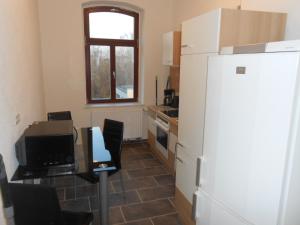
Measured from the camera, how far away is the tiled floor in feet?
8.87

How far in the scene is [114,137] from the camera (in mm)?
3119

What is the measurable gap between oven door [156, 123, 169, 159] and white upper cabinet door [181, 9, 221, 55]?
1713mm

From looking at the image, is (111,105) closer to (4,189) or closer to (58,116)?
(58,116)

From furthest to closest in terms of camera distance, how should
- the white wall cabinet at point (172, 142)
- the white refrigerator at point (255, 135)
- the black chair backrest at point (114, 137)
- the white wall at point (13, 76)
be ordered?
the white wall cabinet at point (172, 142) < the black chair backrest at point (114, 137) < the white wall at point (13, 76) < the white refrigerator at point (255, 135)

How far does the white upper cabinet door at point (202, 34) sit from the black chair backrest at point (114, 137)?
1275 millimetres

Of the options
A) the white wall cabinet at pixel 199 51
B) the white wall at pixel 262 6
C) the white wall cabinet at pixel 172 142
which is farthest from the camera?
the white wall cabinet at pixel 172 142

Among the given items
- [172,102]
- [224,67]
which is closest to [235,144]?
[224,67]

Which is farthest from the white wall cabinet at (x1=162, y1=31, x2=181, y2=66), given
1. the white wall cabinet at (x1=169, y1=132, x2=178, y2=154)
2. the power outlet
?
the power outlet

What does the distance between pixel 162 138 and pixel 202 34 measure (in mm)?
2280

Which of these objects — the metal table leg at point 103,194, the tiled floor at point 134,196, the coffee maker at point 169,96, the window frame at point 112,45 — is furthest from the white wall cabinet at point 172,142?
the window frame at point 112,45

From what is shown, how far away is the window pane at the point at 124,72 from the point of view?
4723 mm

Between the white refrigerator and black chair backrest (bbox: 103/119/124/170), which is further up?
the white refrigerator

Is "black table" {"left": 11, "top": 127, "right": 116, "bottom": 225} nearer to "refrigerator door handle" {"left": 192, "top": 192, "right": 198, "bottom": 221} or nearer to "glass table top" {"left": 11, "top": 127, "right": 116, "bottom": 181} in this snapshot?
"glass table top" {"left": 11, "top": 127, "right": 116, "bottom": 181}

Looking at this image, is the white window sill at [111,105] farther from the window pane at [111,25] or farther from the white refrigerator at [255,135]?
the white refrigerator at [255,135]
